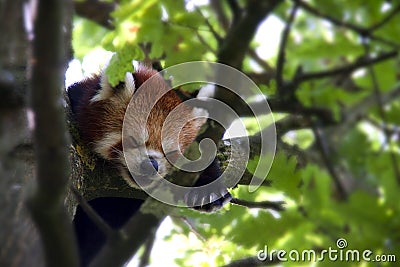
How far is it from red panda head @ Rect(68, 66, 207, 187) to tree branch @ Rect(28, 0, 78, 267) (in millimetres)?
1611

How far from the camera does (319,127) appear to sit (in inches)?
116

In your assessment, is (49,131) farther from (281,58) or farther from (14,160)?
(281,58)

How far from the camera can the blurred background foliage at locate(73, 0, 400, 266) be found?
1895mm

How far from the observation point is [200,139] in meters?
1.90

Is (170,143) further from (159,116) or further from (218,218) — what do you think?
(218,218)

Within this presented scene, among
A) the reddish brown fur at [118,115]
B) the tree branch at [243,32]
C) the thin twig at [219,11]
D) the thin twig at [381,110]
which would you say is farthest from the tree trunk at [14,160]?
the thin twig at [219,11]

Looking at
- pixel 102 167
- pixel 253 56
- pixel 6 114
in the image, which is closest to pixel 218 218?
pixel 102 167

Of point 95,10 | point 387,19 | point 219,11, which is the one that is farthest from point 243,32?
point 95,10

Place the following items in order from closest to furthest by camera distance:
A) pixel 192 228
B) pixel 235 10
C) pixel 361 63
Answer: pixel 235 10, pixel 361 63, pixel 192 228

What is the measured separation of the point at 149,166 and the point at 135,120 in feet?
1.88

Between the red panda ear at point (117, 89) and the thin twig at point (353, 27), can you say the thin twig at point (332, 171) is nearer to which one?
the thin twig at point (353, 27)

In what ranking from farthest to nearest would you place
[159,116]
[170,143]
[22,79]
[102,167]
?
[159,116]
[170,143]
[102,167]
[22,79]

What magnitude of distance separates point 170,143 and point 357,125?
1.15 meters

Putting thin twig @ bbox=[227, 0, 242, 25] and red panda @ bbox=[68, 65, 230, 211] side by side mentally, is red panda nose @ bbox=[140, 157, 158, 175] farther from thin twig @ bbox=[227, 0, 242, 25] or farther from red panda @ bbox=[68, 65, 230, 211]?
thin twig @ bbox=[227, 0, 242, 25]
